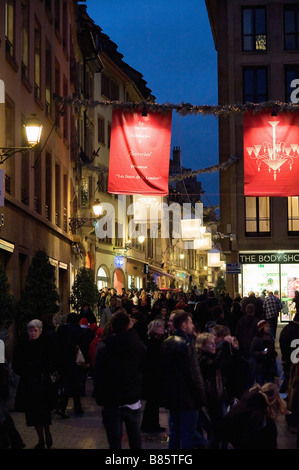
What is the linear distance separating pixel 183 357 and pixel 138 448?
1.06 meters

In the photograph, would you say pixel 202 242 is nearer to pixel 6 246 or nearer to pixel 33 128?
pixel 6 246

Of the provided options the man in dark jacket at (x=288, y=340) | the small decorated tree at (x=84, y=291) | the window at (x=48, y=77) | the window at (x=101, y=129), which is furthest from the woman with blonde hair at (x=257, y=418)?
the window at (x=101, y=129)

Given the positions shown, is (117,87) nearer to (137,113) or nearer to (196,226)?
(196,226)

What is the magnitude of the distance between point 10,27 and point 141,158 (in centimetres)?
471

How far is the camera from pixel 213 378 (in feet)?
32.1

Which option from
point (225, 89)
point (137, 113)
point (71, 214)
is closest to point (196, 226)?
point (225, 89)

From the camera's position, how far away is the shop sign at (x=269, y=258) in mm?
42219

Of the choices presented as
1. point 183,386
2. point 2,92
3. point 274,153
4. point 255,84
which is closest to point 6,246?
point 2,92

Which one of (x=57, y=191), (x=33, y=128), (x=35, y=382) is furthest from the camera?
(x=57, y=191)

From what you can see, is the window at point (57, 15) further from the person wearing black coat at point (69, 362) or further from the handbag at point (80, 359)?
the person wearing black coat at point (69, 362)

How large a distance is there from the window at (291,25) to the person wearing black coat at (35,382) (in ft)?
116

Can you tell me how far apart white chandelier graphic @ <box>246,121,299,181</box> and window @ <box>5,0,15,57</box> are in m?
6.76

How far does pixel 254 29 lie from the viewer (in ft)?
143

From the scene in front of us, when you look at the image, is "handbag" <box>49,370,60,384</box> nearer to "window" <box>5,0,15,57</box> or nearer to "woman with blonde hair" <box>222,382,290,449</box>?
"woman with blonde hair" <box>222,382,290,449</box>
